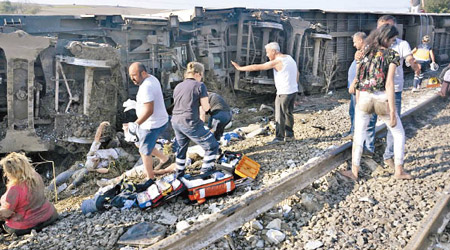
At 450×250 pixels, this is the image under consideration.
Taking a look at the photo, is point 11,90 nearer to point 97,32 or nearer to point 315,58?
point 97,32

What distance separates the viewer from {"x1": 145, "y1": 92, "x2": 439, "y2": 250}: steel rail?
11.3 feet

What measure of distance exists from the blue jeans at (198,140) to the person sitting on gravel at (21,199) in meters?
1.76

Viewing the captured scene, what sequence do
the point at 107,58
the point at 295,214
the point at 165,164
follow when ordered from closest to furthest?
the point at 295,214 → the point at 165,164 → the point at 107,58

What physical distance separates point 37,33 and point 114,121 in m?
2.42

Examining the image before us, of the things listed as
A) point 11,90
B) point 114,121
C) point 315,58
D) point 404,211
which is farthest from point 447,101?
point 11,90

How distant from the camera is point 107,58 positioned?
26.6ft

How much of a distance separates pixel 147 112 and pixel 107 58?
391 cm

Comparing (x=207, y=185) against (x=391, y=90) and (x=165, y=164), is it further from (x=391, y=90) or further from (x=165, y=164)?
(x=391, y=90)

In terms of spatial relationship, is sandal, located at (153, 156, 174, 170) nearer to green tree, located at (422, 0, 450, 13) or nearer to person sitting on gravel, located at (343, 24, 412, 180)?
person sitting on gravel, located at (343, 24, 412, 180)

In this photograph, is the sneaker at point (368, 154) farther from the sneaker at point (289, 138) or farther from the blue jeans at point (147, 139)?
the blue jeans at point (147, 139)

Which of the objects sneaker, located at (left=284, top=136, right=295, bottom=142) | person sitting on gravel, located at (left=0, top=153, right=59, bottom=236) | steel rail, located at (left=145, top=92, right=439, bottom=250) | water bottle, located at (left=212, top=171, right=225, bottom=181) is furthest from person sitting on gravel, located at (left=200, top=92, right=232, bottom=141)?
person sitting on gravel, located at (left=0, top=153, right=59, bottom=236)

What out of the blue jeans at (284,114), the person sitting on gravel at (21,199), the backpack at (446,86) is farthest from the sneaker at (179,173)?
the backpack at (446,86)

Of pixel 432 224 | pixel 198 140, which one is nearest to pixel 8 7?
pixel 198 140

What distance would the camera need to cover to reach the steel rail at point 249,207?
3447 millimetres
